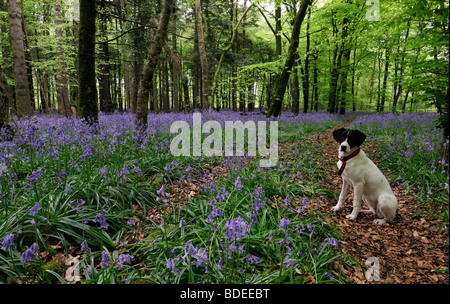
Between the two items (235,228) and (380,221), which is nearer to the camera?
(235,228)

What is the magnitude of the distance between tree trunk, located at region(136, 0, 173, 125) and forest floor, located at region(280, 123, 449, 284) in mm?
5457

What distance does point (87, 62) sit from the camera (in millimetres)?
6250

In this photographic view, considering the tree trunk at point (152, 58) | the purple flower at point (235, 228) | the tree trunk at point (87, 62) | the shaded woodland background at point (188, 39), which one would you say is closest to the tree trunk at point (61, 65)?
the shaded woodland background at point (188, 39)

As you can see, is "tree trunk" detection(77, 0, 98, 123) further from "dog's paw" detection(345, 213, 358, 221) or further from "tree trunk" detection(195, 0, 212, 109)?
"tree trunk" detection(195, 0, 212, 109)

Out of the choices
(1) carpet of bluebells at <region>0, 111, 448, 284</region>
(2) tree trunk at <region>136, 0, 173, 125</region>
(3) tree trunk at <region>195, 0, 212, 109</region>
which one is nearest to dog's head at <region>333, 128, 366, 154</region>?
(1) carpet of bluebells at <region>0, 111, 448, 284</region>

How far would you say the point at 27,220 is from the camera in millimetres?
2568

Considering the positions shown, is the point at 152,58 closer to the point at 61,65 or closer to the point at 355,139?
the point at 355,139

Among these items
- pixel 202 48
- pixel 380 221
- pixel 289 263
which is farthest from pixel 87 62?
pixel 380 221

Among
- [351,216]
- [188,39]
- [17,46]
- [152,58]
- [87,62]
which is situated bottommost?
[351,216]

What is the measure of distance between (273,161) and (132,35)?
6.75 m

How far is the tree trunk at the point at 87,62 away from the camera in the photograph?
20.0 ft

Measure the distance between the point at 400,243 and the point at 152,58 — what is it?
6848mm

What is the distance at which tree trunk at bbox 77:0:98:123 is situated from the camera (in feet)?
20.0
